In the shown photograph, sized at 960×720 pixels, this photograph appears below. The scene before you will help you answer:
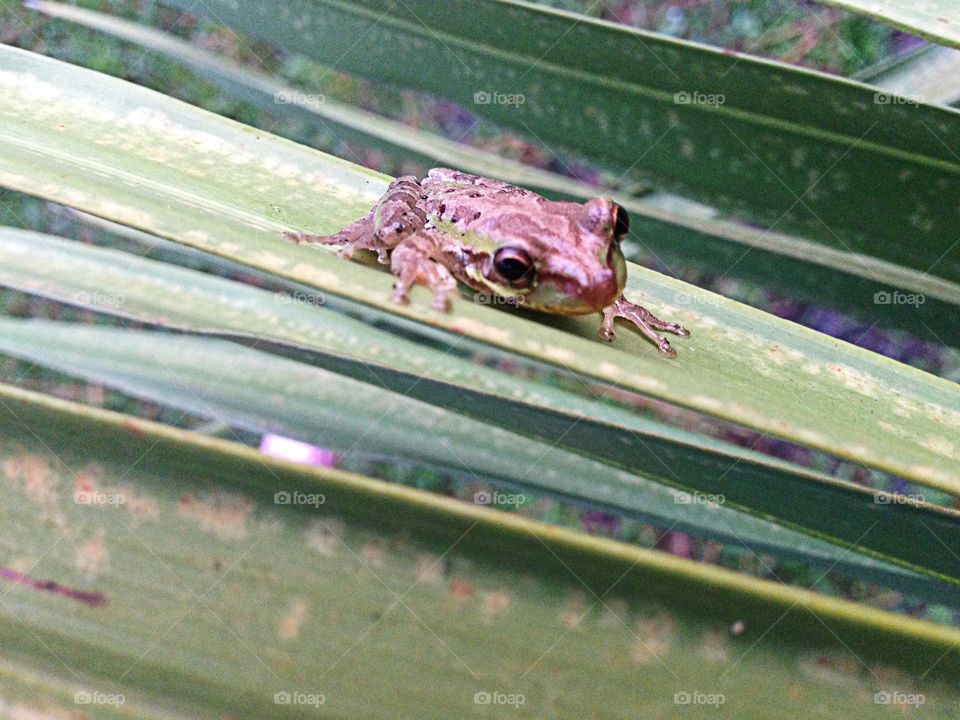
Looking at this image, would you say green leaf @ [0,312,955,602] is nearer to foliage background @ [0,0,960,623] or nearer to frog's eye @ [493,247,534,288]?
frog's eye @ [493,247,534,288]

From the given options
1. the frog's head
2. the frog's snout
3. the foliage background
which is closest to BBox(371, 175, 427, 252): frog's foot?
the frog's head

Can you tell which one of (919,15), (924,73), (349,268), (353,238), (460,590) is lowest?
(460,590)

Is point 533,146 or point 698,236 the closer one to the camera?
point 698,236

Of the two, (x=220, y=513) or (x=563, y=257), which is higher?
(x=563, y=257)

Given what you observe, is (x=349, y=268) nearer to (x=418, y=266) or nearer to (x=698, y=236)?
(x=418, y=266)

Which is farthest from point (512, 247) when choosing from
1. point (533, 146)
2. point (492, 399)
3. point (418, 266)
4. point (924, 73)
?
point (533, 146)

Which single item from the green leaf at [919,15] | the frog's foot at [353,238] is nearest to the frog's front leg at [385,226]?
the frog's foot at [353,238]

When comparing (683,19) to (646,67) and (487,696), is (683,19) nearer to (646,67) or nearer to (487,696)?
(646,67)
